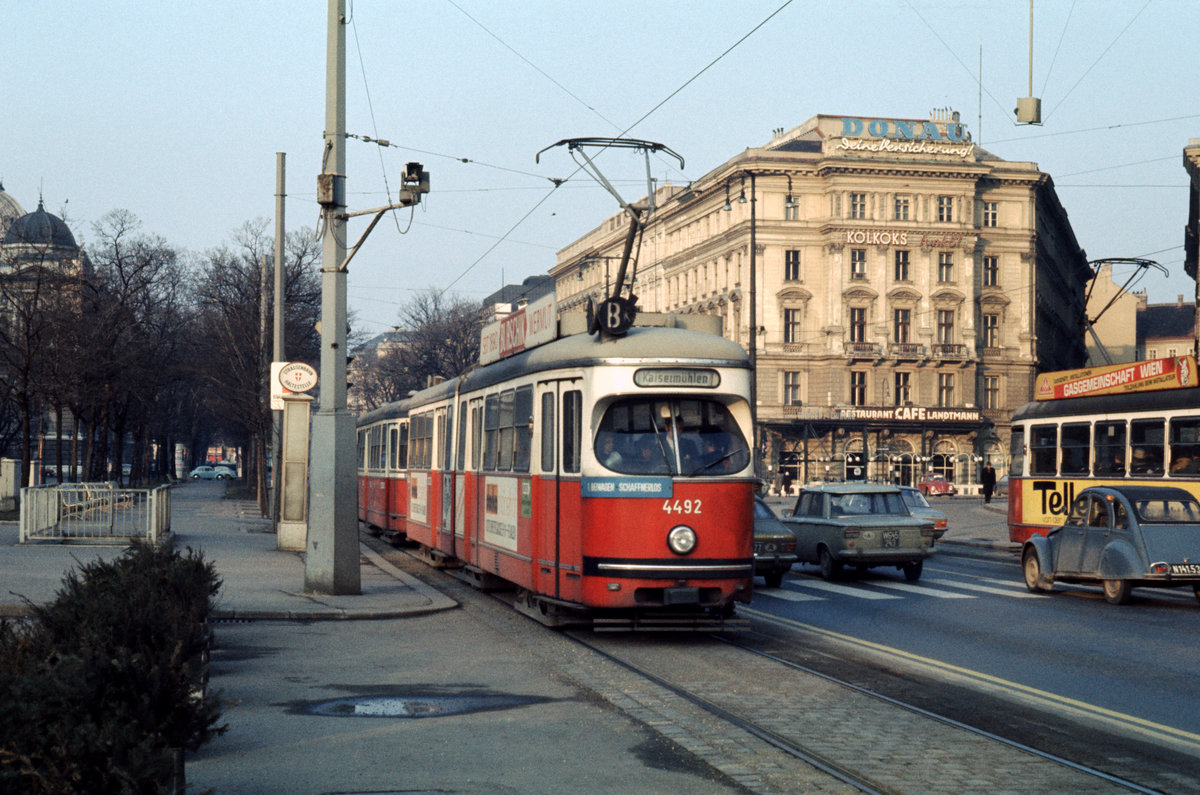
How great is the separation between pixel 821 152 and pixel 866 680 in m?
70.9

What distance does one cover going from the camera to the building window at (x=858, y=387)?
78438 millimetres

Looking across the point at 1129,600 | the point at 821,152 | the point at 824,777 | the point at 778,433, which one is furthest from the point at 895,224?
the point at 824,777

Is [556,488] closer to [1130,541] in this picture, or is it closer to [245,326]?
[1130,541]

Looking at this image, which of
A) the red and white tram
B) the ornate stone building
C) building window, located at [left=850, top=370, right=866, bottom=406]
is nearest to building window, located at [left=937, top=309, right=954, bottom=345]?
the ornate stone building

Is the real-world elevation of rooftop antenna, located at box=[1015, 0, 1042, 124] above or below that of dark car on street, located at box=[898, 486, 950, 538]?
above

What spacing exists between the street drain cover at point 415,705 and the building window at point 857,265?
70.7 m

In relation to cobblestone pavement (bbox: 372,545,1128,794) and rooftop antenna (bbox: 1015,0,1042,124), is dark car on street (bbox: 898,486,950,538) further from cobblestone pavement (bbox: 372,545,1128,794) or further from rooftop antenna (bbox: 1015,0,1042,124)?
cobblestone pavement (bbox: 372,545,1128,794)

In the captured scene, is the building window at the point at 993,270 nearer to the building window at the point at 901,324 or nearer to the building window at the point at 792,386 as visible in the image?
the building window at the point at 901,324

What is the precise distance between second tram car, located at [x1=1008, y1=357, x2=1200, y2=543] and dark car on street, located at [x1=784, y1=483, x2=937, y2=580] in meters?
3.78

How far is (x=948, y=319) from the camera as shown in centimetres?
7962

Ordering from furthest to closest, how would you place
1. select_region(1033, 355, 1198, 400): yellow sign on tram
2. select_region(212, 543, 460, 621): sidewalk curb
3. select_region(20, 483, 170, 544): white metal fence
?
select_region(20, 483, 170, 544): white metal fence < select_region(1033, 355, 1198, 400): yellow sign on tram < select_region(212, 543, 460, 621): sidewalk curb

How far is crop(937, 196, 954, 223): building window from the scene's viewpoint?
3118 inches

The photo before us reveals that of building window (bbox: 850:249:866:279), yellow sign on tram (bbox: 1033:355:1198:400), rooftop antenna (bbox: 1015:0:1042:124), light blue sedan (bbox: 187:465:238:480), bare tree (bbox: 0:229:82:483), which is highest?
building window (bbox: 850:249:866:279)

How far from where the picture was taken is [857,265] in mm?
78375
